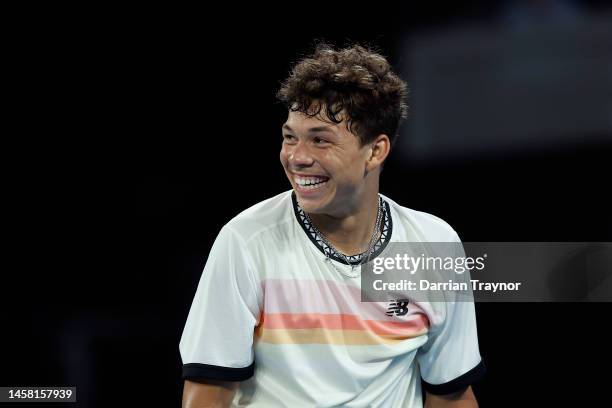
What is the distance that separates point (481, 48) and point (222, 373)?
1554 millimetres

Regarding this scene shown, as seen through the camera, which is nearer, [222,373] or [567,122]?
[222,373]

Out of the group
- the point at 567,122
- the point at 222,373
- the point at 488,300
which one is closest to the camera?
the point at 222,373

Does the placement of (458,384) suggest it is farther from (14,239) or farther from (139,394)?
(14,239)

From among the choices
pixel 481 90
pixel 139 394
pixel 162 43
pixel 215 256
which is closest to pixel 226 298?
pixel 215 256

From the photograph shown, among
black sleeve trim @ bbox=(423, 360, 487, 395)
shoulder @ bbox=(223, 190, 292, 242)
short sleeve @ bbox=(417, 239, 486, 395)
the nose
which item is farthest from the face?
black sleeve trim @ bbox=(423, 360, 487, 395)

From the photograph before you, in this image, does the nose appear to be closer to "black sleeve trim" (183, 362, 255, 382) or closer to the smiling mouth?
the smiling mouth

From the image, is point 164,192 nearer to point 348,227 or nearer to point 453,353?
point 348,227

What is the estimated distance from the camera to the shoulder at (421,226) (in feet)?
8.12

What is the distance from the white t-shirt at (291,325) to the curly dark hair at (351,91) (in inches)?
10.9

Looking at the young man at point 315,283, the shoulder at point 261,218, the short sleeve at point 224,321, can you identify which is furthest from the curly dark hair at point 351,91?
the short sleeve at point 224,321

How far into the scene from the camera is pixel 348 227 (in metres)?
2.41

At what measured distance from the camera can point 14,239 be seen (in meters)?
3.07

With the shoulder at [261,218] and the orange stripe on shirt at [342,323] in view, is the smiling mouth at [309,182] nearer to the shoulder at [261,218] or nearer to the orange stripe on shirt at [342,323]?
the shoulder at [261,218]

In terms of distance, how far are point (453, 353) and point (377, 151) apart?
57cm
